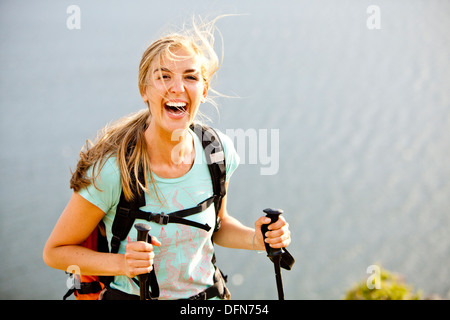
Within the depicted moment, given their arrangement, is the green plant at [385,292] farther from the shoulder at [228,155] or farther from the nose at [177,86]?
the nose at [177,86]

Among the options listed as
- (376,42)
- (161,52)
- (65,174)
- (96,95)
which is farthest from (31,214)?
(376,42)

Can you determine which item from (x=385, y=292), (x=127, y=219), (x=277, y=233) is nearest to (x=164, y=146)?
(x=127, y=219)

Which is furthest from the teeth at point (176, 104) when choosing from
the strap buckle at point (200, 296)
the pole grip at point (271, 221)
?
the strap buckle at point (200, 296)

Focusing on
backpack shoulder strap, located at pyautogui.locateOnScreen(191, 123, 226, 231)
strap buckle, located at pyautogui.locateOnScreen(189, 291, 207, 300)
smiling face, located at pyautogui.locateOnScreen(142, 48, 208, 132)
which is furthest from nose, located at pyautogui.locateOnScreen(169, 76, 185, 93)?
strap buckle, located at pyautogui.locateOnScreen(189, 291, 207, 300)

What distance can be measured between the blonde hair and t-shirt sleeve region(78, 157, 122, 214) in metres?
0.02

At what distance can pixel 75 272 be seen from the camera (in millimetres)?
1607

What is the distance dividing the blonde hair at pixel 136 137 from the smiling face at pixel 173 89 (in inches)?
0.9

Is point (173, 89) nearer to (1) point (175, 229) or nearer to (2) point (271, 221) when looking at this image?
(1) point (175, 229)

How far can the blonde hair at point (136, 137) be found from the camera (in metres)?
1.52

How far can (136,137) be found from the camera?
1687mm

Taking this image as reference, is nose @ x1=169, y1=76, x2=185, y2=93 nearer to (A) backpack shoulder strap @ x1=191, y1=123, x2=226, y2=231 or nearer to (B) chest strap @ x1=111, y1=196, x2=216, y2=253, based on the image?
(A) backpack shoulder strap @ x1=191, y1=123, x2=226, y2=231

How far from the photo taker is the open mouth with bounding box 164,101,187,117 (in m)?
1.64
